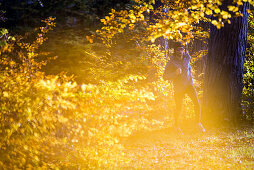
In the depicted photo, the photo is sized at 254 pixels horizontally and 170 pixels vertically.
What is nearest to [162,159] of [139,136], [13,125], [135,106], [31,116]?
[139,136]

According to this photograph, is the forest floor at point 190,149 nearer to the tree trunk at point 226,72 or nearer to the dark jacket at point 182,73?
the tree trunk at point 226,72

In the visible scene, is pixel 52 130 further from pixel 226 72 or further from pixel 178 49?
pixel 226 72

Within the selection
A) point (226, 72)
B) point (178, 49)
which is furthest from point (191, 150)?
point (226, 72)

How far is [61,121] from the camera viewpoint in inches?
183

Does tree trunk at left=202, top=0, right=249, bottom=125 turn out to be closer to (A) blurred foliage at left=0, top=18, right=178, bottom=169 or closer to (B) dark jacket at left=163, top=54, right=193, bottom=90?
(B) dark jacket at left=163, top=54, right=193, bottom=90

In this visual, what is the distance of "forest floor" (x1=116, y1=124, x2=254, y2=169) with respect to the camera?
12.4ft

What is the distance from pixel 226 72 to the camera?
5.45 meters

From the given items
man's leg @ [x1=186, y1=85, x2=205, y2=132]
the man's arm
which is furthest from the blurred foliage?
man's leg @ [x1=186, y1=85, x2=205, y2=132]

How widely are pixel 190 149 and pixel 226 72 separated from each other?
223 cm

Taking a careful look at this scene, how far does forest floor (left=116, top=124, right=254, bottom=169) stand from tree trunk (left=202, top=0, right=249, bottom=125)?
1.56 ft

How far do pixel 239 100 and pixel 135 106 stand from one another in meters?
3.20

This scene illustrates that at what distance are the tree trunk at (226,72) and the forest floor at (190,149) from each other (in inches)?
18.7

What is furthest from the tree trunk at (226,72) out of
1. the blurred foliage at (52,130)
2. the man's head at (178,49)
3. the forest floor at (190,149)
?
the blurred foliage at (52,130)

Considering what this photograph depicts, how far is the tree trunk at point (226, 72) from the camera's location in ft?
17.6
